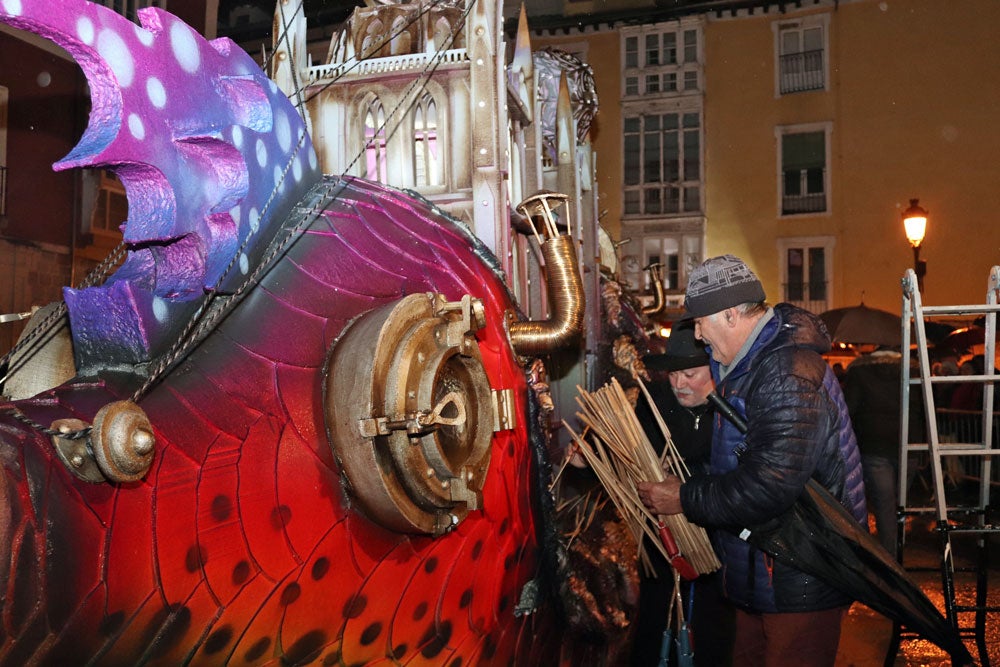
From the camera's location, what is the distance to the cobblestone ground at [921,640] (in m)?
5.63

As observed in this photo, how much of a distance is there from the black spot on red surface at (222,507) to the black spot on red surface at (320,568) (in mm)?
285

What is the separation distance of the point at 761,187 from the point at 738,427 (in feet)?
66.2

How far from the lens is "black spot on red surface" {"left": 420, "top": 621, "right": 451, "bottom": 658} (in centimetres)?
260

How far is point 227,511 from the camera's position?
79.3 inches

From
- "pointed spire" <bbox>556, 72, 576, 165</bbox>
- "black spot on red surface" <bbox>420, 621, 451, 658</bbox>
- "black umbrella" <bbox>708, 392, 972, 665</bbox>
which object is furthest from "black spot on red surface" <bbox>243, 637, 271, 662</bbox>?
"pointed spire" <bbox>556, 72, 576, 165</bbox>

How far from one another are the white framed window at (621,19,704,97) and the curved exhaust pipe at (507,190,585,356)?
20441mm

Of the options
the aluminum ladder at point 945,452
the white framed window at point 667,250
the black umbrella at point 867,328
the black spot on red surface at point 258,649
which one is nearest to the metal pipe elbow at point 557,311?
the black spot on red surface at point 258,649

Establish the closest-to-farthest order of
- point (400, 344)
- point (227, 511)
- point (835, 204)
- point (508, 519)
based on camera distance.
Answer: point (227, 511) → point (400, 344) → point (508, 519) → point (835, 204)

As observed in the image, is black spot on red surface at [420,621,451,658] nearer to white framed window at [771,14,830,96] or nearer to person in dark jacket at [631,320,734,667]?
person in dark jacket at [631,320,734,667]

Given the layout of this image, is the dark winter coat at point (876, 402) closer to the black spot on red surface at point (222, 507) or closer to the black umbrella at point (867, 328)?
the black umbrella at point (867, 328)

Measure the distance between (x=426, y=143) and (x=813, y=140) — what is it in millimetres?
19940

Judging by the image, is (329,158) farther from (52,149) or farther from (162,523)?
(52,149)

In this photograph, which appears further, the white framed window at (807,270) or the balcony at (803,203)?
the balcony at (803,203)

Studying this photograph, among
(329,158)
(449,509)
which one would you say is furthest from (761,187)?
(449,509)
